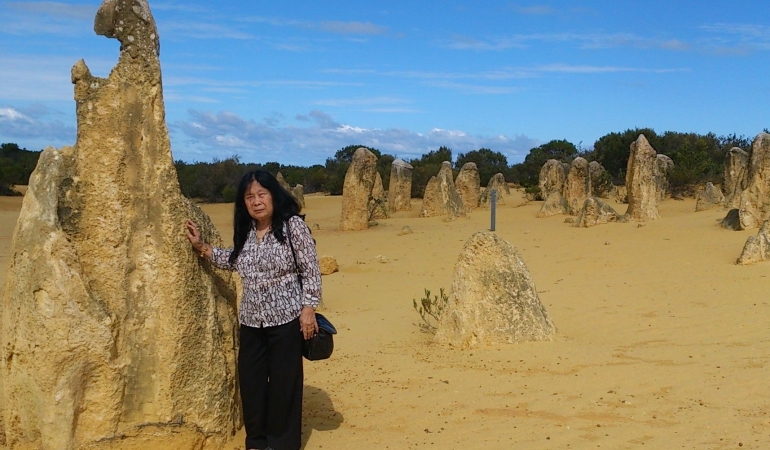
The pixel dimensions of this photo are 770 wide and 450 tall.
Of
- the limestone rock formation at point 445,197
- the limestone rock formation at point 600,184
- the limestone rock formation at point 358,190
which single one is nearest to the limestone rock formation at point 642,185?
the limestone rock formation at point 445,197

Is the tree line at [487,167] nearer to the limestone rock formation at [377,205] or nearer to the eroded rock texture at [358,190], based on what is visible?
the limestone rock formation at [377,205]

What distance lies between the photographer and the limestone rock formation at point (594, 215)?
1873 cm

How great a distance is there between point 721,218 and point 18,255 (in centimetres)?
1665

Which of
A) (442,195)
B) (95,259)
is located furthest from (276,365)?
(442,195)

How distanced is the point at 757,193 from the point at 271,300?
1366 cm

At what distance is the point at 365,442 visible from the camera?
4.79 metres

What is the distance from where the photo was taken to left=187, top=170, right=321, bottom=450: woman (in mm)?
4383

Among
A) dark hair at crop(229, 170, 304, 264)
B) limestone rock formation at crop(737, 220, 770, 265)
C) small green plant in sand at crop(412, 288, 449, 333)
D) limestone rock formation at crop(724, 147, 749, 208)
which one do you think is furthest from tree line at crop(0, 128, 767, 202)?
dark hair at crop(229, 170, 304, 264)

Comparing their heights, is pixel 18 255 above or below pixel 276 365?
above

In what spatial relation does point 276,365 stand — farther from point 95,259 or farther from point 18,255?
point 18,255

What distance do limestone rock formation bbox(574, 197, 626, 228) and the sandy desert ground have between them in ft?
18.2

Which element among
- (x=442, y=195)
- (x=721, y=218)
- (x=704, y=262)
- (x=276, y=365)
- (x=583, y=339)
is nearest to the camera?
(x=276, y=365)

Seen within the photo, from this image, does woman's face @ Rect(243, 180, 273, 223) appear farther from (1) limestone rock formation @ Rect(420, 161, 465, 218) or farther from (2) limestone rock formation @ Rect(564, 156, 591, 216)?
(2) limestone rock formation @ Rect(564, 156, 591, 216)

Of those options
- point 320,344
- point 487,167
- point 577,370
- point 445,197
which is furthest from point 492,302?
point 487,167
